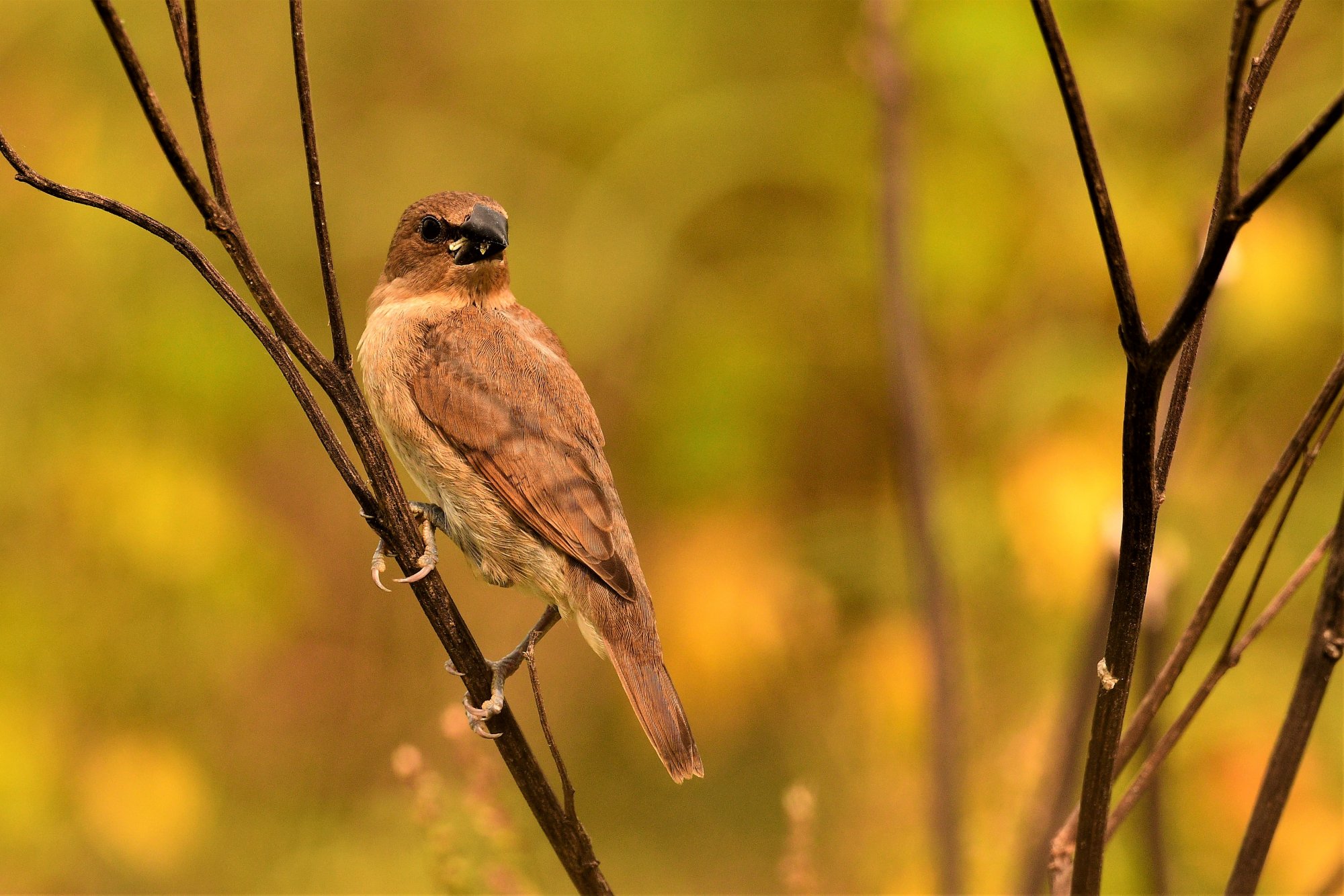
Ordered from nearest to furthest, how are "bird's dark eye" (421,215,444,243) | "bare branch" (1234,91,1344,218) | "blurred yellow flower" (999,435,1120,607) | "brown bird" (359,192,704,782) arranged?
"bare branch" (1234,91,1344,218) → "brown bird" (359,192,704,782) → "bird's dark eye" (421,215,444,243) → "blurred yellow flower" (999,435,1120,607)

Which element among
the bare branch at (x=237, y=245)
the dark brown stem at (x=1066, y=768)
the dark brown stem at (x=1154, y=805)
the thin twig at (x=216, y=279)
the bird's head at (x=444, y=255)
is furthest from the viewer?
the bird's head at (x=444, y=255)

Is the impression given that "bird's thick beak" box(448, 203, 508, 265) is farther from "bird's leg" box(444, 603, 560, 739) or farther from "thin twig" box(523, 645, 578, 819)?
"thin twig" box(523, 645, 578, 819)

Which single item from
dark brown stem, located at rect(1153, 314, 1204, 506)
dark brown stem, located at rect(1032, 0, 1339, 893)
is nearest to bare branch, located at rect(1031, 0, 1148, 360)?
dark brown stem, located at rect(1032, 0, 1339, 893)

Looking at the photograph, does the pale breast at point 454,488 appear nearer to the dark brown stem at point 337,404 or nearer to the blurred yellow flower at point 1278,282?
the dark brown stem at point 337,404

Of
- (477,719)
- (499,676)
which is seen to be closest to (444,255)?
(499,676)

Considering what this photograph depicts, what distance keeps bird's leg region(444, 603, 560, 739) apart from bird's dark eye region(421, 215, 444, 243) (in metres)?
0.96

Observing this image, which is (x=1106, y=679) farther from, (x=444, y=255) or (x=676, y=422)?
(x=676, y=422)

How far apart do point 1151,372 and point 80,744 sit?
3510mm

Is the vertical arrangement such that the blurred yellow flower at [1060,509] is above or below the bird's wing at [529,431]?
above

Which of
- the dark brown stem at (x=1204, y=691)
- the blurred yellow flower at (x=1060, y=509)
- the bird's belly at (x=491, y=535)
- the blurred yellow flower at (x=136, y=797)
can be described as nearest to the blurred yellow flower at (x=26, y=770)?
the blurred yellow flower at (x=136, y=797)

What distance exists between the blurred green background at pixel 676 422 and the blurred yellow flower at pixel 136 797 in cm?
1

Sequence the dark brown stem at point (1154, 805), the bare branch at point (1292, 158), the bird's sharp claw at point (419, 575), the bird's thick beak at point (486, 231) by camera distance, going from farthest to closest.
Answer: the bird's thick beak at point (486, 231), the dark brown stem at point (1154, 805), the bird's sharp claw at point (419, 575), the bare branch at point (1292, 158)

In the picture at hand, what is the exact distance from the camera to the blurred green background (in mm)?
3453

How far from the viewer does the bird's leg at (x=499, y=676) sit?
4.96 ft
